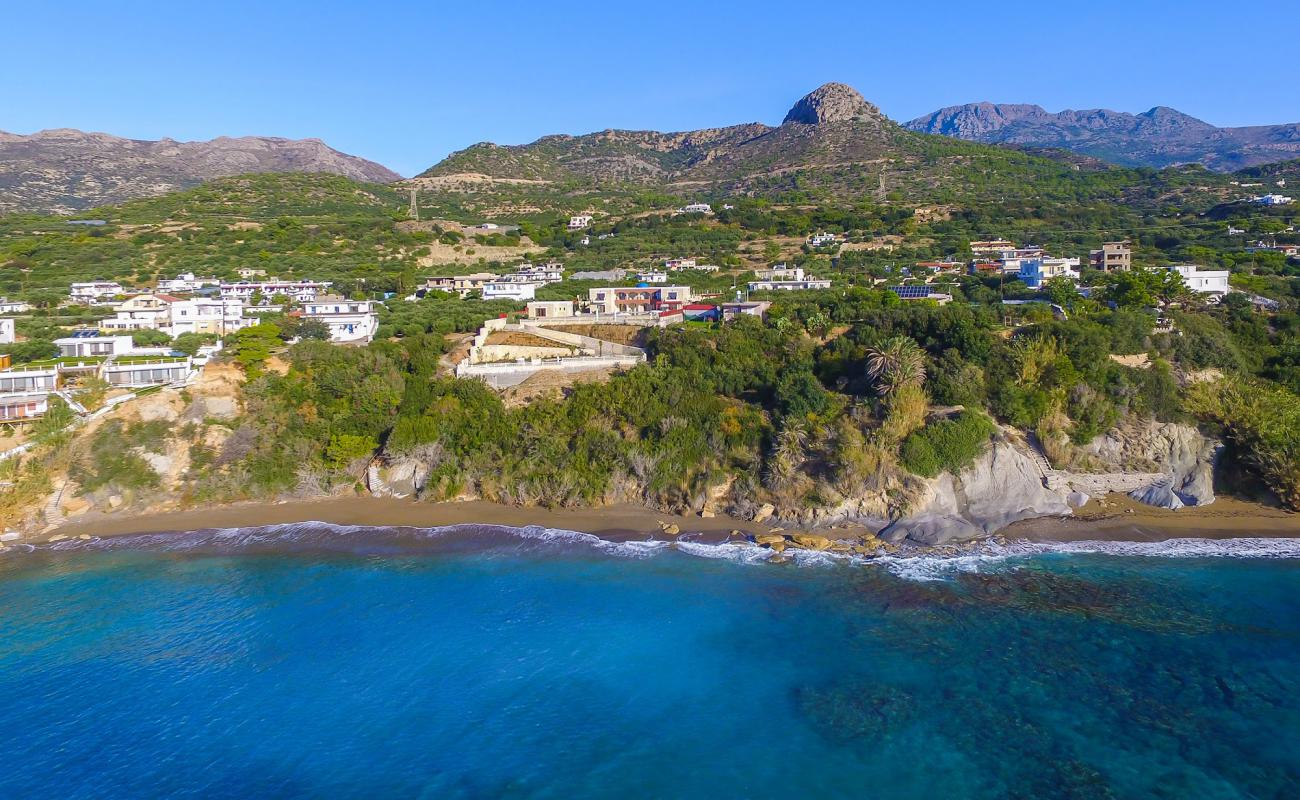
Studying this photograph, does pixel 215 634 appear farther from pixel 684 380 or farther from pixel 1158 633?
pixel 1158 633

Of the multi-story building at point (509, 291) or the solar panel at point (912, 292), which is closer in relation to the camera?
the solar panel at point (912, 292)

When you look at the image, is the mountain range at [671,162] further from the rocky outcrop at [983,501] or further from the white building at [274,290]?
the rocky outcrop at [983,501]

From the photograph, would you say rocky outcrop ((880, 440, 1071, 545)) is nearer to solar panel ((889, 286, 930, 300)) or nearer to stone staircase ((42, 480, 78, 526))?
solar panel ((889, 286, 930, 300))

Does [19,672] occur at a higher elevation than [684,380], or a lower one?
lower

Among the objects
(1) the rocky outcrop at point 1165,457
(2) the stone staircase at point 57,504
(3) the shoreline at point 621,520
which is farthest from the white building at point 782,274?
(2) the stone staircase at point 57,504

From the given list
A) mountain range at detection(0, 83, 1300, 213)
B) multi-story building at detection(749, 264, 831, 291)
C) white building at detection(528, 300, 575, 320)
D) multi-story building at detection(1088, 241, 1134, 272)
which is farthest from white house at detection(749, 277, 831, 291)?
mountain range at detection(0, 83, 1300, 213)

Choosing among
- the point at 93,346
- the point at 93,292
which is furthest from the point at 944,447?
the point at 93,292

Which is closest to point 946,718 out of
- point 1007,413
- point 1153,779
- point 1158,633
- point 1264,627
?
point 1153,779
